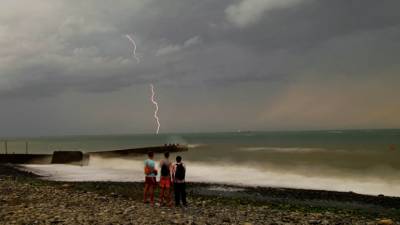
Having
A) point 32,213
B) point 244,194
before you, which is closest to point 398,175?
point 244,194

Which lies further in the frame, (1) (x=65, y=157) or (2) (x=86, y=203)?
(1) (x=65, y=157)

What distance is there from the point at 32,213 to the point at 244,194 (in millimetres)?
16038

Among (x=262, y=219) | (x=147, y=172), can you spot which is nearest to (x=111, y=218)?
(x=147, y=172)

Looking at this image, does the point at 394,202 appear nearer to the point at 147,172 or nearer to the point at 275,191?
the point at 275,191

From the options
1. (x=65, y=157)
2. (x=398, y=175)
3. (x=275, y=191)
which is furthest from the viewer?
(x=65, y=157)

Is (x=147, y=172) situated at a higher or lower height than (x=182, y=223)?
higher

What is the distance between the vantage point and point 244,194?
1121 inches

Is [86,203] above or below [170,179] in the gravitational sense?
below

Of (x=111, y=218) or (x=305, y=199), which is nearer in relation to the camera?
(x=111, y=218)

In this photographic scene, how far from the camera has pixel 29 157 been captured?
60844 millimetres

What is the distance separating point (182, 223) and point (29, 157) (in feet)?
171

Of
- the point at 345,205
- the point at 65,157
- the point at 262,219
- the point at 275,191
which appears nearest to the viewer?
the point at 262,219

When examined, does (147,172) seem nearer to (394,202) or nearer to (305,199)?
(305,199)

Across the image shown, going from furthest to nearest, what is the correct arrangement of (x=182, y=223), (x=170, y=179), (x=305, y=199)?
(x=305, y=199)
(x=170, y=179)
(x=182, y=223)
